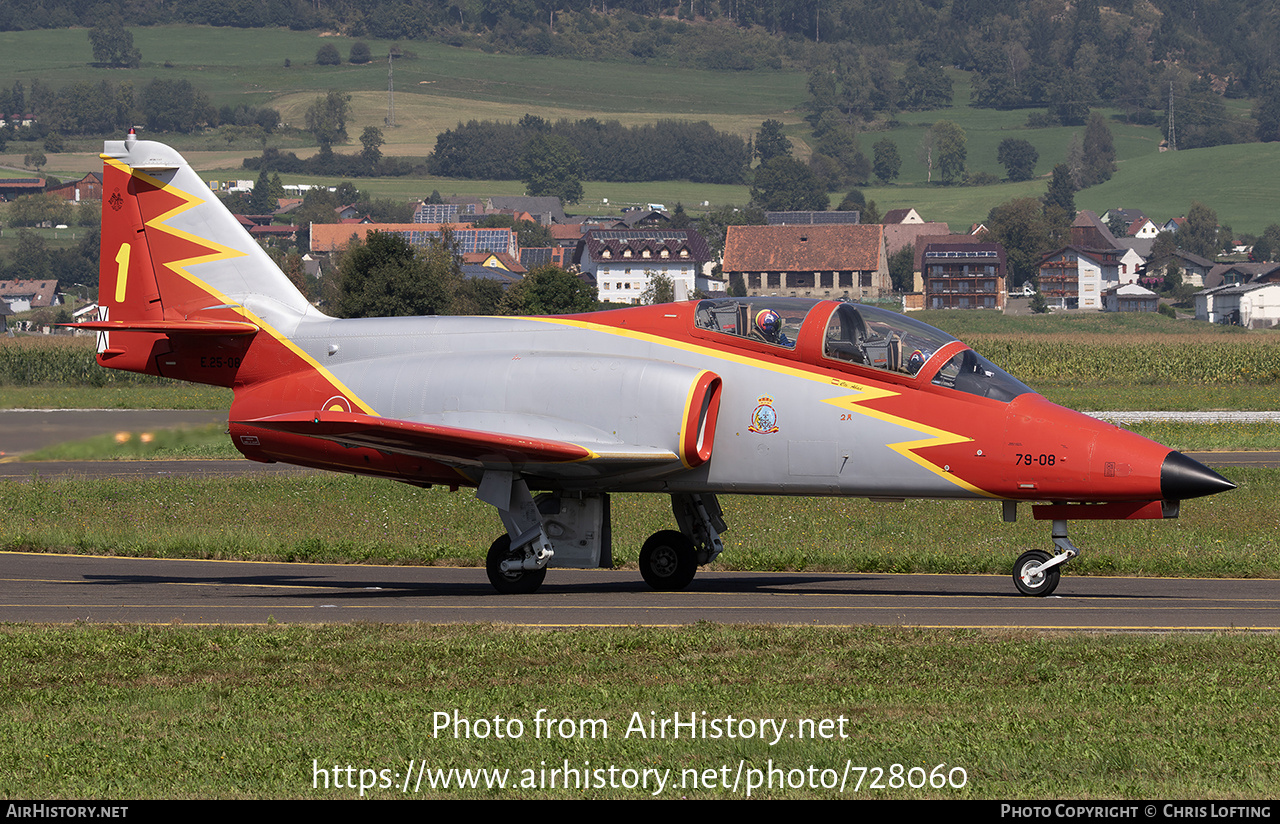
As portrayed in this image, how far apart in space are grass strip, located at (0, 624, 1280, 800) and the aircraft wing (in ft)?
9.13

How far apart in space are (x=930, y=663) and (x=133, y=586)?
10285mm

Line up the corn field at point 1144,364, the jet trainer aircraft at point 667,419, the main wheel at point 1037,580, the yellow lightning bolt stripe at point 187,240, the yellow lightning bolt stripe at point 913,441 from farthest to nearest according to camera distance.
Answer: the corn field at point 1144,364 < the yellow lightning bolt stripe at point 187,240 < the main wheel at point 1037,580 < the yellow lightning bolt stripe at point 913,441 < the jet trainer aircraft at point 667,419

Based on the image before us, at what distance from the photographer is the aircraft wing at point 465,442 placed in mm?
15531

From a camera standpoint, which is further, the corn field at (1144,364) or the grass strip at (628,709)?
the corn field at (1144,364)

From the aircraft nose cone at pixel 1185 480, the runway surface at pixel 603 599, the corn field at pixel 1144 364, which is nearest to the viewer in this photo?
the runway surface at pixel 603 599

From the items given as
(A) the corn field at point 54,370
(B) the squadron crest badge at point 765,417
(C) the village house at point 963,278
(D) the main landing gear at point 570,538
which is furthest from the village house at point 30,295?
(B) the squadron crest badge at point 765,417

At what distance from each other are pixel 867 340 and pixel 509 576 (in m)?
4.86

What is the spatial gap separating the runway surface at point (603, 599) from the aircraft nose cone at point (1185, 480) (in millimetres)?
1210

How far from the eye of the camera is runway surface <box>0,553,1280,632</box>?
1407 centimetres

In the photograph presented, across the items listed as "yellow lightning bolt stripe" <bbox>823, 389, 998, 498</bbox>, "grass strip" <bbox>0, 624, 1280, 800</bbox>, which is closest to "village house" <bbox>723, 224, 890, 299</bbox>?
"yellow lightning bolt stripe" <bbox>823, 389, 998, 498</bbox>

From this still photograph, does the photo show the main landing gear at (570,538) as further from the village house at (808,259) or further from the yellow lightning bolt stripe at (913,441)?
the village house at (808,259)

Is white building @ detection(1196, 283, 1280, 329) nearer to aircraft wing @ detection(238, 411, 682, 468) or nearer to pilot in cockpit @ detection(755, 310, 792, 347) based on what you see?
pilot in cockpit @ detection(755, 310, 792, 347)

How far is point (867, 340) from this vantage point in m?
15.7
